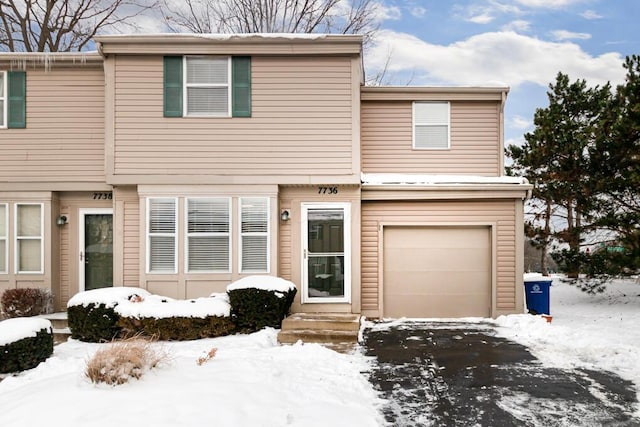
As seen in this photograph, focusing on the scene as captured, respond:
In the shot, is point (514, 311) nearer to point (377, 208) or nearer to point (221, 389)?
point (377, 208)

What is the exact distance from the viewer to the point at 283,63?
31.1 ft

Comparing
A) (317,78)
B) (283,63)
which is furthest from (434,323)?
(283,63)

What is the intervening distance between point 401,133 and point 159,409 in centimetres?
814

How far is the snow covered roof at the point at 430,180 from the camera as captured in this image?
9.89m

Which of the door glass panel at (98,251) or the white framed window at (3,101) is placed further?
the door glass panel at (98,251)

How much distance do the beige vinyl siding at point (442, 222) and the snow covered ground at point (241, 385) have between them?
4.83ft

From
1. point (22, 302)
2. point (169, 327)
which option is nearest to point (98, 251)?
point (22, 302)

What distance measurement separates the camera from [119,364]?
193 inches

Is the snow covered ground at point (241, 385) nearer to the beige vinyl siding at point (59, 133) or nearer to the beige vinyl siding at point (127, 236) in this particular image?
the beige vinyl siding at point (127, 236)

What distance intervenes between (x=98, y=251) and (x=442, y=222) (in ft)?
24.0

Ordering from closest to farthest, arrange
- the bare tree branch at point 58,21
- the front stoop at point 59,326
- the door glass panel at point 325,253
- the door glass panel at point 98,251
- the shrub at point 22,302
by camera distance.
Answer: the front stoop at point 59,326
the shrub at point 22,302
the door glass panel at point 325,253
the door glass panel at point 98,251
the bare tree branch at point 58,21

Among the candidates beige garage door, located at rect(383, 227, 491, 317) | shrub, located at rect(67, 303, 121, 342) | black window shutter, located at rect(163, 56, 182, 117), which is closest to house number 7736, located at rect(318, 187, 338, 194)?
beige garage door, located at rect(383, 227, 491, 317)

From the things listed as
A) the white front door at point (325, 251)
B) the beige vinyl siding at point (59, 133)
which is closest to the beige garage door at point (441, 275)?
the white front door at point (325, 251)

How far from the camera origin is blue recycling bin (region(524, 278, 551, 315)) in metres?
10.2
